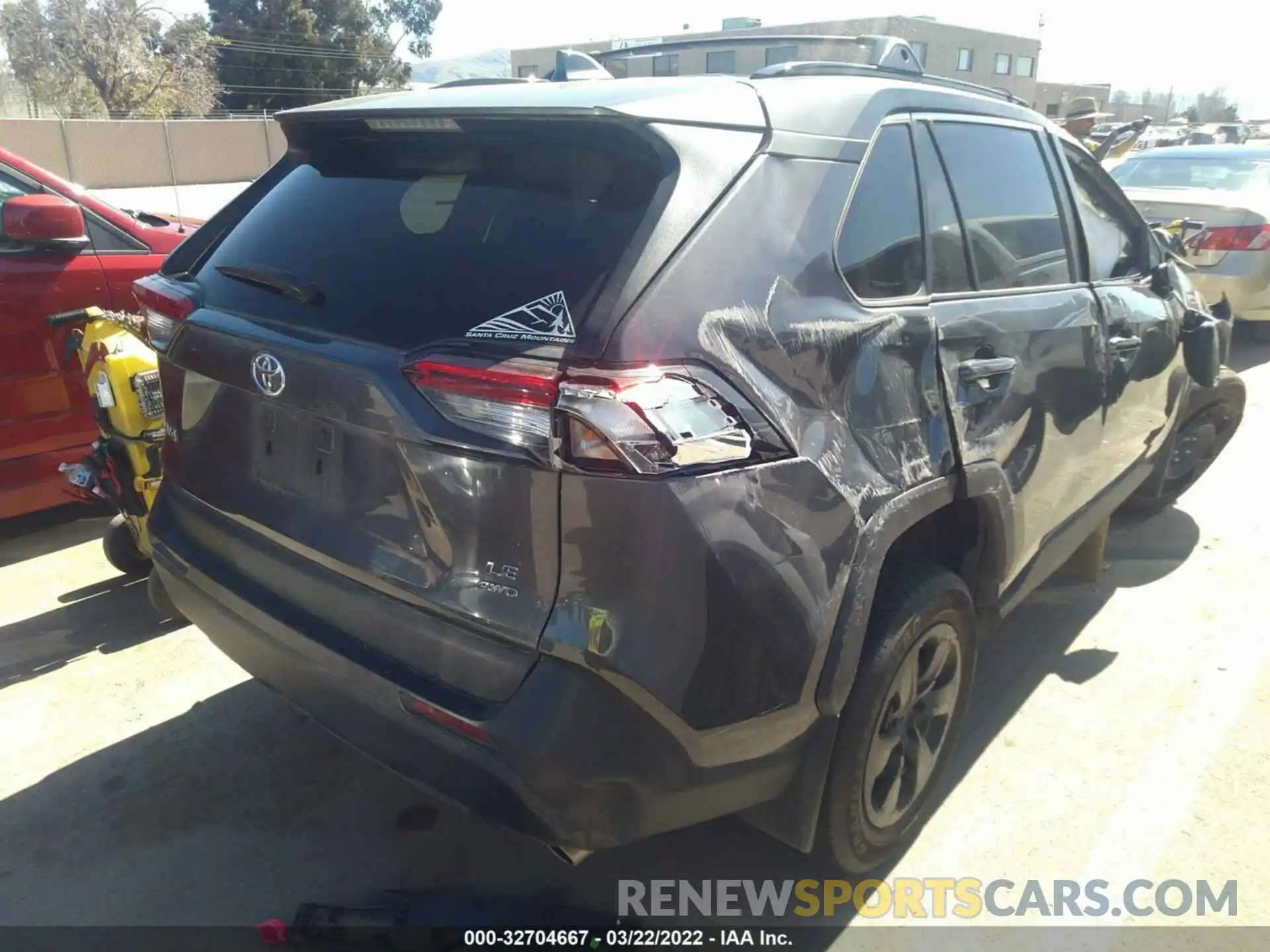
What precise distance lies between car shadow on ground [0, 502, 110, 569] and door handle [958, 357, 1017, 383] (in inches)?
157

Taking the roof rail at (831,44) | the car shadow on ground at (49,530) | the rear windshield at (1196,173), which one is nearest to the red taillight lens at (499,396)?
the roof rail at (831,44)

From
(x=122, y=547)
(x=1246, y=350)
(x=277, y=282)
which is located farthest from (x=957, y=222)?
(x=1246, y=350)

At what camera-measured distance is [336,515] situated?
6.73ft

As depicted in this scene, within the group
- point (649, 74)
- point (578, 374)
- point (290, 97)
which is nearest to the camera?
point (578, 374)

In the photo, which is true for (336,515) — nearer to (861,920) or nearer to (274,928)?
(274,928)

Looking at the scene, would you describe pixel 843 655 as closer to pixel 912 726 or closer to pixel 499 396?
pixel 912 726

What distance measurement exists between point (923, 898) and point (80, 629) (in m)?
3.16

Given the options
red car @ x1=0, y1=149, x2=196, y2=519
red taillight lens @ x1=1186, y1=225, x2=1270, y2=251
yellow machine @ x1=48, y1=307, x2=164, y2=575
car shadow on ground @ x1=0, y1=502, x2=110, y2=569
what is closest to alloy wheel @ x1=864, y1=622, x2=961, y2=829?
yellow machine @ x1=48, y1=307, x2=164, y2=575

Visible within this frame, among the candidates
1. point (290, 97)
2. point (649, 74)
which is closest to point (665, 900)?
point (649, 74)

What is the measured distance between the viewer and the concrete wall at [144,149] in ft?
101

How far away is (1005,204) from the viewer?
9.31 ft

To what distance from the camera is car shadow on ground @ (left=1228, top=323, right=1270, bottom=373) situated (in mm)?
7879

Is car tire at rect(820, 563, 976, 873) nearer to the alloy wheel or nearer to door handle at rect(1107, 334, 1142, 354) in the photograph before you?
the alloy wheel

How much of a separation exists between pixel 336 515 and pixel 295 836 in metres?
1.12
